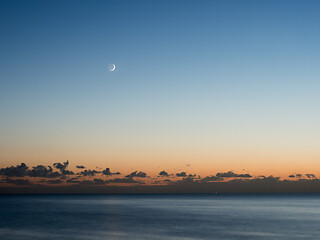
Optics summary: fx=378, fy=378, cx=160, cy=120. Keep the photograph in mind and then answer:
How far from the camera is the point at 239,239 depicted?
2709 inches

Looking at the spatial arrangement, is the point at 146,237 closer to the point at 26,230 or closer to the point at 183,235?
the point at 183,235

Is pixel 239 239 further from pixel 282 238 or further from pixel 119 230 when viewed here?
pixel 119 230

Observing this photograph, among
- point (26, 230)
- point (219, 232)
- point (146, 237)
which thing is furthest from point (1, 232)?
point (219, 232)

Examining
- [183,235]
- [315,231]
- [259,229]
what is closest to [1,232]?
[183,235]

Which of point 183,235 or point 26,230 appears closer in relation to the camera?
point 183,235

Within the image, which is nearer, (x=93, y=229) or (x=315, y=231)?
(x=315, y=231)

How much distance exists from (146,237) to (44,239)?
18.7 m

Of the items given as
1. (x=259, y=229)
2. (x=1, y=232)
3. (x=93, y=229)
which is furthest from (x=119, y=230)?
(x=259, y=229)

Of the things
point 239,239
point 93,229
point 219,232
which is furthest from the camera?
point 93,229

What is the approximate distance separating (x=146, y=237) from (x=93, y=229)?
19.6 meters

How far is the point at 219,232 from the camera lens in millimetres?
78750

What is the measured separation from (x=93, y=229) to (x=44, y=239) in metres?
18.1

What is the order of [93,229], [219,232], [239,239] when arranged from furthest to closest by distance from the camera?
[93,229] → [219,232] → [239,239]

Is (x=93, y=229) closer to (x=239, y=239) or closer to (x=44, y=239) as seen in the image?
(x=44, y=239)
